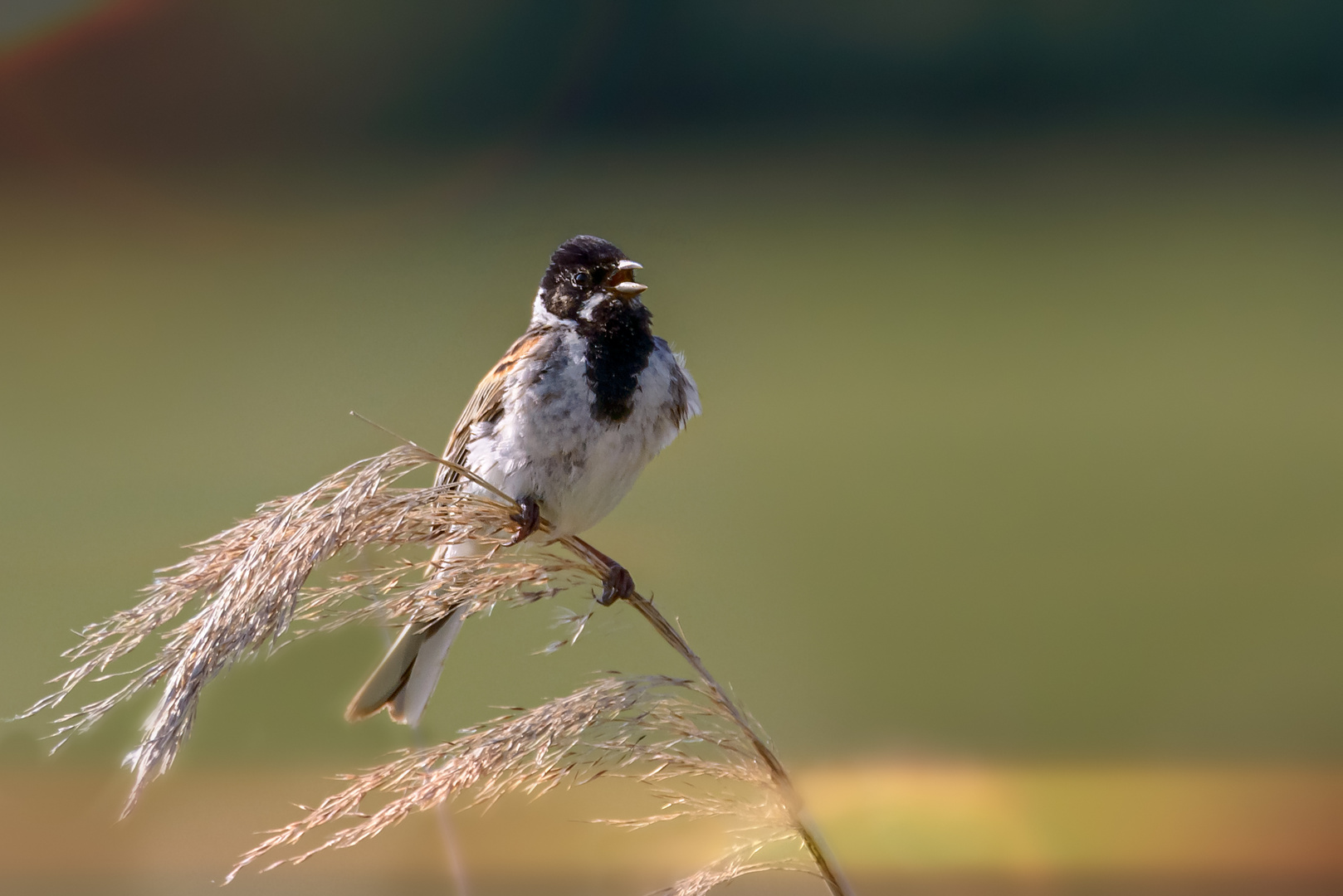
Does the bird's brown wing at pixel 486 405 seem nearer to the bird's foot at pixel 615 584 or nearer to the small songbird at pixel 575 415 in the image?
the small songbird at pixel 575 415

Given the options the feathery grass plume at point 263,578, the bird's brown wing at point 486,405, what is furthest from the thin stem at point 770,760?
the bird's brown wing at point 486,405

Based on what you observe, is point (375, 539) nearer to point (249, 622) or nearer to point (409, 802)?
point (249, 622)

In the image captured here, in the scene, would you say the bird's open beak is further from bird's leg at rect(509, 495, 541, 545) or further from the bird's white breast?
bird's leg at rect(509, 495, 541, 545)

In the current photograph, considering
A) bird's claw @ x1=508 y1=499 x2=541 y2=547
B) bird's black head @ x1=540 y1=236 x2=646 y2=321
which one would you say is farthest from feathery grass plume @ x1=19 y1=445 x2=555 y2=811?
bird's black head @ x1=540 y1=236 x2=646 y2=321

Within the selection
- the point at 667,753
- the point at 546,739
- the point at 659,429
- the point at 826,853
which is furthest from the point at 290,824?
the point at 659,429

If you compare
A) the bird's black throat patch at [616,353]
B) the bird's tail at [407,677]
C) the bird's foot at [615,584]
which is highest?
the bird's black throat patch at [616,353]

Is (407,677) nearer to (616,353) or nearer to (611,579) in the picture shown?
(611,579)
